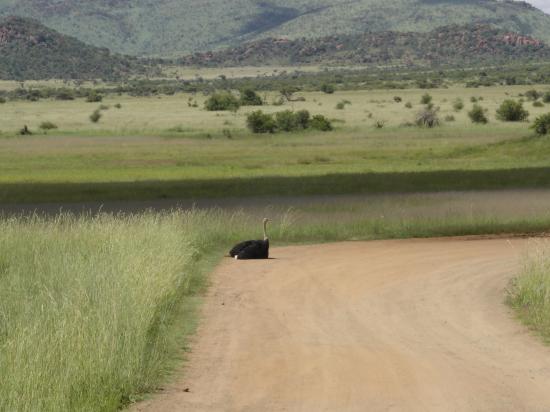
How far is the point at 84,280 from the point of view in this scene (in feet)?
45.0

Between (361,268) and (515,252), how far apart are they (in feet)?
11.8

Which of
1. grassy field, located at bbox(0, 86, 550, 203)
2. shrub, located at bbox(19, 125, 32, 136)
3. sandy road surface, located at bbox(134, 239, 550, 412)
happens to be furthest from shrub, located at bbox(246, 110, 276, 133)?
sandy road surface, located at bbox(134, 239, 550, 412)

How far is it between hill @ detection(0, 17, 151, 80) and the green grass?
502 feet

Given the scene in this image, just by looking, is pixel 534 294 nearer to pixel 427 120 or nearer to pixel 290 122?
pixel 290 122

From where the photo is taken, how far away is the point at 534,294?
15.5 metres

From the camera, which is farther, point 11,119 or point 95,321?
point 11,119

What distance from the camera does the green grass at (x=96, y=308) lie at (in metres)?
9.84

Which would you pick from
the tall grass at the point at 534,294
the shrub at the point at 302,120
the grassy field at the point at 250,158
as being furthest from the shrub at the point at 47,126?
the tall grass at the point at 534,294

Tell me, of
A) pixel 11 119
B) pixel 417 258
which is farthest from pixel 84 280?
pixel 11 119

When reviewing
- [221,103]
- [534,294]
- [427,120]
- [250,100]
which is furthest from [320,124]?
[534,294]

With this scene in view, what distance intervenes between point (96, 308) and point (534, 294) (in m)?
6.31

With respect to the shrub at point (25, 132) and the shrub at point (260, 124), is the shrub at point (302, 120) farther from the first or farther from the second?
the shrub at point (25, 132)

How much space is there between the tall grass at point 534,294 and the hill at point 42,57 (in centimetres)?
15703

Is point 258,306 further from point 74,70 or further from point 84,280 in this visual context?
point 74,70
